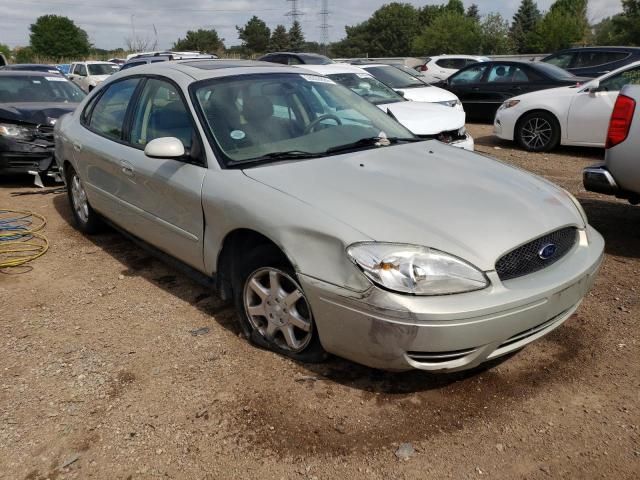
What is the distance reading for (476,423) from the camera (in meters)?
2.62

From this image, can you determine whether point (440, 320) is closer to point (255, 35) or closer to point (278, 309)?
point (278, 309)

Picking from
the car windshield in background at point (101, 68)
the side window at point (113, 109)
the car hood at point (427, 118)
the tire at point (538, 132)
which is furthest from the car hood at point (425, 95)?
the car windshield in background at point (101, 68)

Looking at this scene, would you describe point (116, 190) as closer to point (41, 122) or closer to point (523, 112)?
point (41, 122)

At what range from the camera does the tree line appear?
2079 inches

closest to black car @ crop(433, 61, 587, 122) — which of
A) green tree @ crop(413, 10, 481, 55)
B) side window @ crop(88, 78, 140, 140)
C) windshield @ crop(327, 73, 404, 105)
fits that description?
windshield @ crop(327, 73, 404, 105)

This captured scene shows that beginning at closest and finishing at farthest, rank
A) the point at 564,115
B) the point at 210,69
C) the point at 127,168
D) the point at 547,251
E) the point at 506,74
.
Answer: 1. the point at 547,251
2. the point at 210,69
3. the point at 127,168
4. the point at 564,115
5. the point at 506,74

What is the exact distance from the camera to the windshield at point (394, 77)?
10.4m

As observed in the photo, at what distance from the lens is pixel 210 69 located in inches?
154

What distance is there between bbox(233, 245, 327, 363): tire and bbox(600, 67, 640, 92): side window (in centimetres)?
675

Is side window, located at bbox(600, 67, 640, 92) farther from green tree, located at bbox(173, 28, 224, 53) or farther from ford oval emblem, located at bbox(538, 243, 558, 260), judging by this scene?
green tree, located at bbox(173, 28, 224, 53)

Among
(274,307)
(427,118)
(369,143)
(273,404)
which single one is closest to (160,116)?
(369,143)

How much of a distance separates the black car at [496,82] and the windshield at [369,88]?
4297 millimetres

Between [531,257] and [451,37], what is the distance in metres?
65.8

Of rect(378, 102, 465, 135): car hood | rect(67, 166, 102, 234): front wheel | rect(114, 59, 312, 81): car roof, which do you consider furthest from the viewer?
rect(378, 102, 465, 135): car hood
